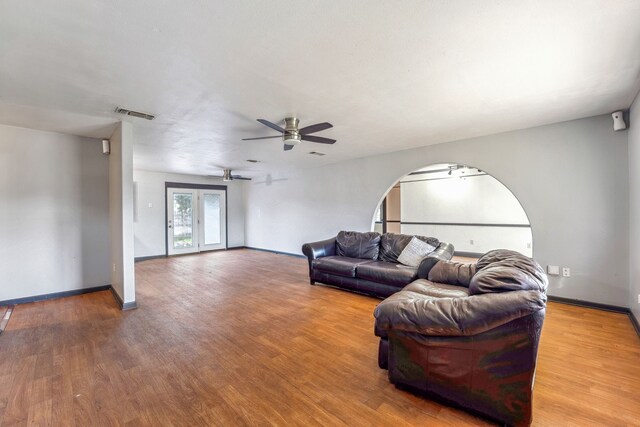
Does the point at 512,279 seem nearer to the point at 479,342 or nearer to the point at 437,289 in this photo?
the point at 479,342

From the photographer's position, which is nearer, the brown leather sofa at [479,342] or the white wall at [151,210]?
the brown leather sofa at [479,342]

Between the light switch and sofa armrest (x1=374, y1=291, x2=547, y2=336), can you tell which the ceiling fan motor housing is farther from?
the light switch

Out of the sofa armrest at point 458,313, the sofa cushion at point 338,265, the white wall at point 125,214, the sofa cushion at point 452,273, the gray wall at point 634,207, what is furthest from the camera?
the sofa cushion at point 338,265

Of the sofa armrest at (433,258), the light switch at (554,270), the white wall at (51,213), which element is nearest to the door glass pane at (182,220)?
the white wall at (51,213)

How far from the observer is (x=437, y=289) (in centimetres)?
263

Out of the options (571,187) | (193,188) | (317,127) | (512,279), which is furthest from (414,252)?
(193,188)

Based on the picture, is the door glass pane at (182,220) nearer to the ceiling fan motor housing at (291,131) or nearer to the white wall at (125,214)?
the white wall at (125,214)

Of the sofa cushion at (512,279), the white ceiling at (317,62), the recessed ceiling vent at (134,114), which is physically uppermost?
the white ceiling at (317,62)

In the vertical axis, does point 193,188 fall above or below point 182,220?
above

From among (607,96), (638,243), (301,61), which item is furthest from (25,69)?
(638,243)

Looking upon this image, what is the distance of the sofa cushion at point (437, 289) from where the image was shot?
95.8 inches

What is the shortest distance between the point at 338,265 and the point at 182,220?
6.02 meters

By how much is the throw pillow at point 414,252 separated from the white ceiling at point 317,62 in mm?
1813

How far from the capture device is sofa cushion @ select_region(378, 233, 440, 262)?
4438mm
